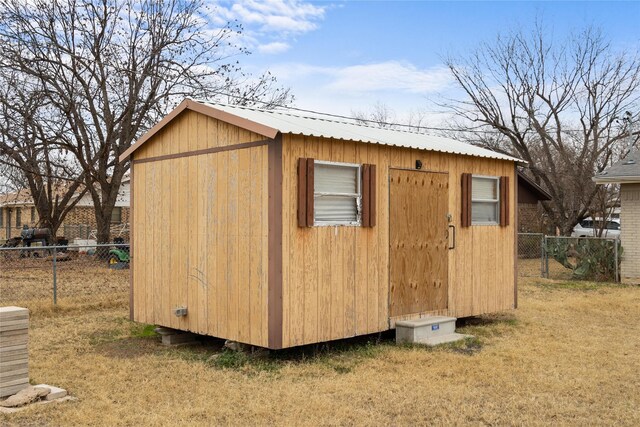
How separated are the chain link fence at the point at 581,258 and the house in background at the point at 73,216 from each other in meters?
16.2

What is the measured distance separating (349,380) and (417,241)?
2.58 m

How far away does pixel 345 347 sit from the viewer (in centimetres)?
753

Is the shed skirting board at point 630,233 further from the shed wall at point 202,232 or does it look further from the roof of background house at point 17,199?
the roof of background house at point 17,199

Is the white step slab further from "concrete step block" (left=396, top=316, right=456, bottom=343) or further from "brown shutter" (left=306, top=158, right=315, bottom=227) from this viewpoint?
"concrete step block" (left=396, top=316, right=456, bottom=343)

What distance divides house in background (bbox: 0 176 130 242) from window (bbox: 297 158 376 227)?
775 inches

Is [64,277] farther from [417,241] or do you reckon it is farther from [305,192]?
[305,192]

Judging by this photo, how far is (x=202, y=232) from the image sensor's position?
738cm

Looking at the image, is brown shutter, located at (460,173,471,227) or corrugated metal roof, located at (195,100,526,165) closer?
corrugated metal roof, located at (195,100,526,165)

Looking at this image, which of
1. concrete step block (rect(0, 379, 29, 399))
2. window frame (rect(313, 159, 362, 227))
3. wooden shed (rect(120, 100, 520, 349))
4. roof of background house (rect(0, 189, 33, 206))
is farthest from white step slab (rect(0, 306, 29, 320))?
roof of background house (rect(0, 189, 33, 206))

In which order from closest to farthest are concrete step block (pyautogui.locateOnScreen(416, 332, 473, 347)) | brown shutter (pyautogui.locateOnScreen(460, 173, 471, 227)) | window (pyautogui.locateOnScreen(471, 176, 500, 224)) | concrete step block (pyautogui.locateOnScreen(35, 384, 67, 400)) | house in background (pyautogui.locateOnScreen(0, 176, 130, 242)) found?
concrete step block (pyautogui.locateOnScreen(35, 384, 67, 400)), concrete step block (pyautogui.locateOnScreen(416, 332, 473, 347)), brown shutter (pyautogui.locateOnScreen(460, 173, 471, 227)), window (pyautogui.locateOnScreen(471, 176, 500, 224)), house in background (pyautogui.locateOnScreen(0, 176, 130, 242))

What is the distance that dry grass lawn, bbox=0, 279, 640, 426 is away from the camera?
4980 mm

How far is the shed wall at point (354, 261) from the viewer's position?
662 cm

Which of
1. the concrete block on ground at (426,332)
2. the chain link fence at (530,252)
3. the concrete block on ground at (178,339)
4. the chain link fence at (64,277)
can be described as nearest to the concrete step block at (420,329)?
the concrete block on ground at (426,332)

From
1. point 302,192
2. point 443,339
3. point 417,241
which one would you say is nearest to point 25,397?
point 302,192
